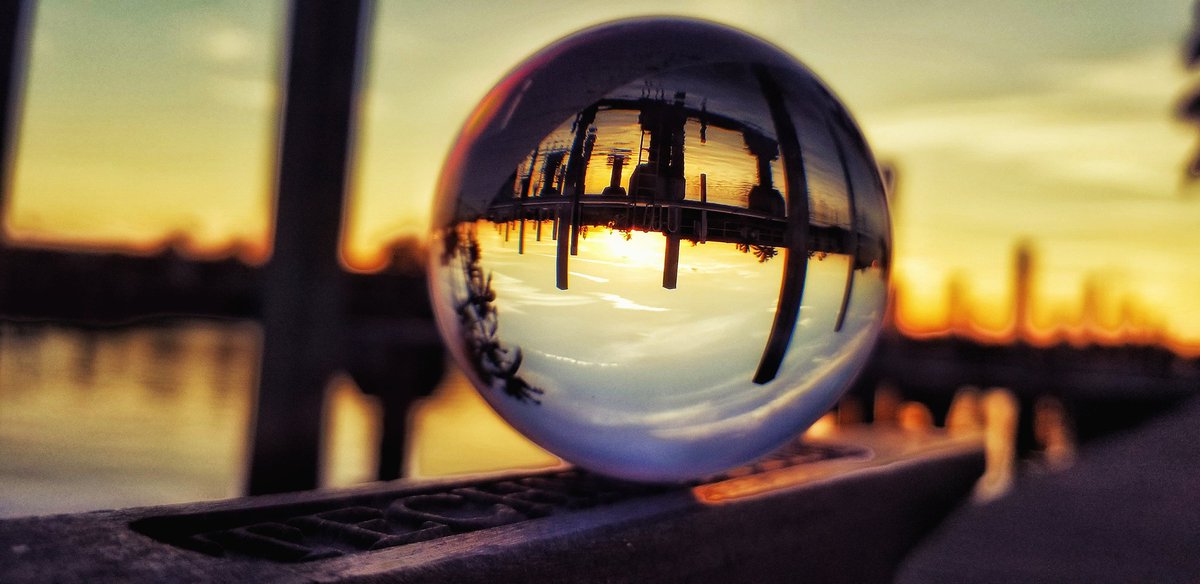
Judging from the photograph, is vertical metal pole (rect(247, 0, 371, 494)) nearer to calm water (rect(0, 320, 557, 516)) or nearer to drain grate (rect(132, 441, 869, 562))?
calm water (rect(0, 320, 557, 516))

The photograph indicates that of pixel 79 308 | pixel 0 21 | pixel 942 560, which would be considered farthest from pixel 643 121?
pixel 79 308

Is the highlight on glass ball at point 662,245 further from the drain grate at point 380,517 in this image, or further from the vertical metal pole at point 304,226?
the vertical metal pole at point 304,226

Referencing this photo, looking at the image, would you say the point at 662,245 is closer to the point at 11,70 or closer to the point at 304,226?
the point at 304,226

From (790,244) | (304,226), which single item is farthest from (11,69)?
(790,244)

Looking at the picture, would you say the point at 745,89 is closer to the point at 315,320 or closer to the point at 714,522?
the point at 714,522

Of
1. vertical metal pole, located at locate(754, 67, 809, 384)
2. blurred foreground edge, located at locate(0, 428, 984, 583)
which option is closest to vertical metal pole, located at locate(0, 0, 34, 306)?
blurred foreground edge, located at locate(0, 428, 984, 583)

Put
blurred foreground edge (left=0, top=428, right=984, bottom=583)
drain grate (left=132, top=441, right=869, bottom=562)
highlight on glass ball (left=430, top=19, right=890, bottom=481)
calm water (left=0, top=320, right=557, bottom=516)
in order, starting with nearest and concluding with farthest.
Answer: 1. blurred foreground edge (left=0, top=428, right=984, bottom=583)
2. drain grate (left=132, top=441, right=869, bottom=562)
3. highlight on glass ball (left=430, top=19, right=890, bottom=481)
4. calm water (left=0, top=320, right=557, bottom=516)
